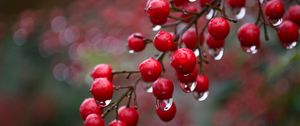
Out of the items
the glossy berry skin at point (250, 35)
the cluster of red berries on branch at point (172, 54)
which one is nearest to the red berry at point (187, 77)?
the cluster of red berries on branch at point (172, 54)

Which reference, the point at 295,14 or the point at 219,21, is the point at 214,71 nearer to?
the point at 295,14

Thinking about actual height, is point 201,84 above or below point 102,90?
below

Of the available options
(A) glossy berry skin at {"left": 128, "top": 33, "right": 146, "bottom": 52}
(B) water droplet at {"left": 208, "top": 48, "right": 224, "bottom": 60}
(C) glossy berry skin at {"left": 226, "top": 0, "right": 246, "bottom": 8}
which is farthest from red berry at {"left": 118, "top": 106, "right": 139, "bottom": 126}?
(C) glossy berry skin at {"left": 226, "top": 0, "right": 246, "bottom": 8}

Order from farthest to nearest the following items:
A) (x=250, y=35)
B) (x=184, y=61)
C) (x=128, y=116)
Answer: (x=250, y=35)
(x=128, y=116)
(x=184, y=61)

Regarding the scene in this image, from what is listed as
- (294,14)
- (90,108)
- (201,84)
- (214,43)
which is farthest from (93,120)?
(294,14)

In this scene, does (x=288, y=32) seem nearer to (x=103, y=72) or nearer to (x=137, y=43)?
(x=137, y=43)

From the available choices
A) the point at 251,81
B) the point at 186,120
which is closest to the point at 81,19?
the point at 186,120

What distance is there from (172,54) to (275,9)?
0.37 m

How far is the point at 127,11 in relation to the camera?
3.98m

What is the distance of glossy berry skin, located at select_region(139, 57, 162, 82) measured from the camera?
4.99ft

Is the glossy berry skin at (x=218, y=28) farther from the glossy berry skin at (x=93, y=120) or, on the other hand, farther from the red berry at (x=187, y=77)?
the glossy berry skin at (x=93, y=120)

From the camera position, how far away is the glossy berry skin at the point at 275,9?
5.52 ft

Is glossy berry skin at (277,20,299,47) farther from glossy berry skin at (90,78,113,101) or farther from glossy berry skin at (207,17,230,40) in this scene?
glossy berry skin at (90,78,113,101)

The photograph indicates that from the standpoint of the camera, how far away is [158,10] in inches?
61.7
